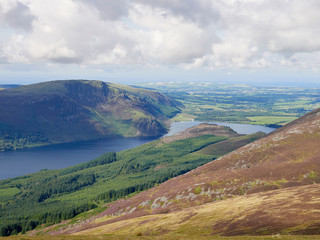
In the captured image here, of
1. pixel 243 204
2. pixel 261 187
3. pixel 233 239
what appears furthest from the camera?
pixel 261 187

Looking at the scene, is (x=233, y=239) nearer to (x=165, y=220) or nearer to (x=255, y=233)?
(x=255, y=233)

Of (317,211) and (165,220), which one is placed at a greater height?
(317,211)

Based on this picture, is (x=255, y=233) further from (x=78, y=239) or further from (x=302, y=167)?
(x=302, y=167)

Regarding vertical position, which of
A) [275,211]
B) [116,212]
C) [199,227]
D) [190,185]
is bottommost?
[116,212]

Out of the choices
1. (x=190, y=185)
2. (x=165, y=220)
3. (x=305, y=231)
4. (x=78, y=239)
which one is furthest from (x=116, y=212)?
(x=305, y=231)

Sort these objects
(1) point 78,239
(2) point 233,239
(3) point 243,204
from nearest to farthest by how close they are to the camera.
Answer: (2) point 233,239, (1) point 78,239, (3) point 243,204

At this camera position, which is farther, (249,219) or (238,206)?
(238,206)

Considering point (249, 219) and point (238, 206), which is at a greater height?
point (249, 219)

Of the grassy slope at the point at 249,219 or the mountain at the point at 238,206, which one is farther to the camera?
the mountain at the point at 238,206

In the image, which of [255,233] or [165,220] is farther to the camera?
[165,220]

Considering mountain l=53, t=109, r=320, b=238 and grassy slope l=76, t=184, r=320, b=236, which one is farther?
mountain l=53, t=109, r=320, b=238
